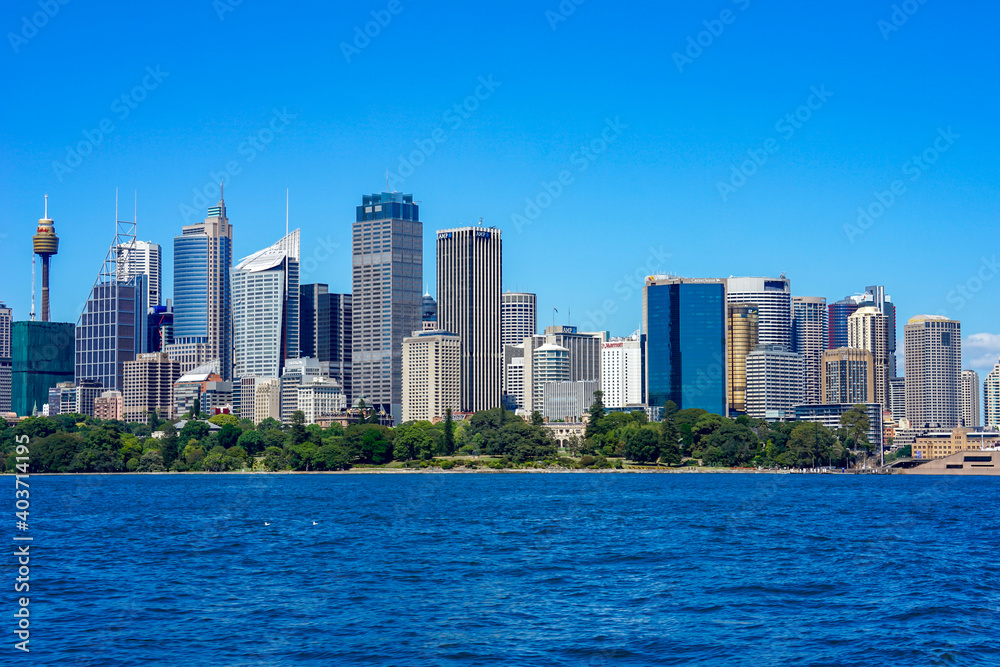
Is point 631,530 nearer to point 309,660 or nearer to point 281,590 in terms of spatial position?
point 281,590

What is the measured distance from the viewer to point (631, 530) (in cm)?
9438

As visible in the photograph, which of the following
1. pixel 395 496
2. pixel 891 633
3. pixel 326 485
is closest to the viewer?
pixel 891 633

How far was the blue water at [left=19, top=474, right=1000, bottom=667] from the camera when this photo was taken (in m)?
47.6

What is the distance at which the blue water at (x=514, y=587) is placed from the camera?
47625 millimetres

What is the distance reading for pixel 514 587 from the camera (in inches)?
2442

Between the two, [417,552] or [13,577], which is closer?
[13,577]

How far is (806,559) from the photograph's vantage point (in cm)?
7419

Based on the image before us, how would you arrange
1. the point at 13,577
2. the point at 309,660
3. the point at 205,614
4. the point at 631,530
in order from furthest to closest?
the point at 631,530 → the point at 13,577 → the point at 205,614 → the point at 309,660

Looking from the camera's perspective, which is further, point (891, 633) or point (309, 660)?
point (891, 633)

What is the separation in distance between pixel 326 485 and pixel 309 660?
138 metres

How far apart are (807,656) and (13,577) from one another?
4309cm

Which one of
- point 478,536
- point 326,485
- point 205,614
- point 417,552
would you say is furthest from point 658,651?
point 326,485

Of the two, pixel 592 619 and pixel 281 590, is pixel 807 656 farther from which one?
pixel 281 590

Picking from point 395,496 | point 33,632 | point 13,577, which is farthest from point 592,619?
point 395,496
